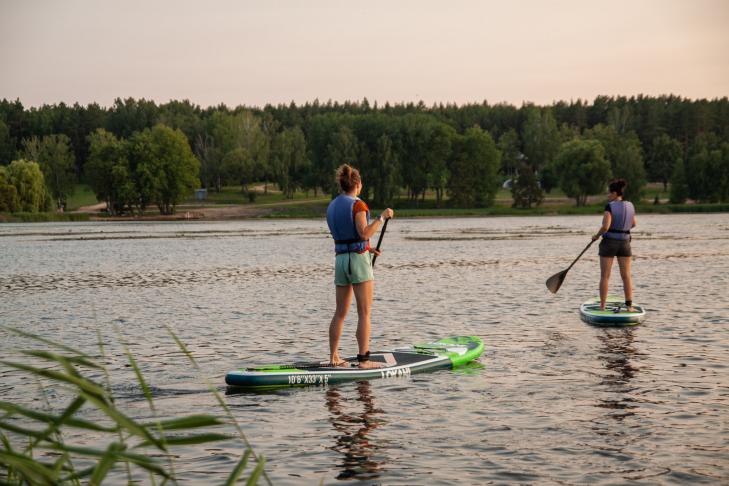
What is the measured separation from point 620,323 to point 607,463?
30.1ft

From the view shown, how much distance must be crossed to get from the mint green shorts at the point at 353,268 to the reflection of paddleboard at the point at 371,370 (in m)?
1.31

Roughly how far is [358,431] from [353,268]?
2545 millimetres

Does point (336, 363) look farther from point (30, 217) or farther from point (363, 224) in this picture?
point (30, 217)

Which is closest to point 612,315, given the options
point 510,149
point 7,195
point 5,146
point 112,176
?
point 7,195

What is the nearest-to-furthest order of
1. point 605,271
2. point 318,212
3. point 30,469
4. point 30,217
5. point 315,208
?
Result: point 30,469 < point 605,271 < point 30,217 < point 318,212 < point 315,208

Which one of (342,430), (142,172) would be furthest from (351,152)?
(342,430)

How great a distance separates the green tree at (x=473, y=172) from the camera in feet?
389

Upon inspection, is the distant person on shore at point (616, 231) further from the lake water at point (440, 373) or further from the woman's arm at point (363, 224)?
the woman's arm at point (363, 224)

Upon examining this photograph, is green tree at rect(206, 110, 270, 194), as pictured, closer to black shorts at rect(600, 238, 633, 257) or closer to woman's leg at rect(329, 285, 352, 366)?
black shorts at rect(600, 238, 633, 257)

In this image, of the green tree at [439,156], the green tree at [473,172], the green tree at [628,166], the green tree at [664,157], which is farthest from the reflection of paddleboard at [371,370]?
the green tree at [664,157]

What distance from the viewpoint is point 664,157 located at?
153 metres

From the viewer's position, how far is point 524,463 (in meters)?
7.98

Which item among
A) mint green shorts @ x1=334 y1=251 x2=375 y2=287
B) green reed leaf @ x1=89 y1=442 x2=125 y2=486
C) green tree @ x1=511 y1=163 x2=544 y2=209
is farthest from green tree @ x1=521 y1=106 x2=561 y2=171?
green reed leaf @ x1=89 y1=442 x2=125 y2=486

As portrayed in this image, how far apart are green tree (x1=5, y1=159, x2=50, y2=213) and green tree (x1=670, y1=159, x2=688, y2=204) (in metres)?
84.7
